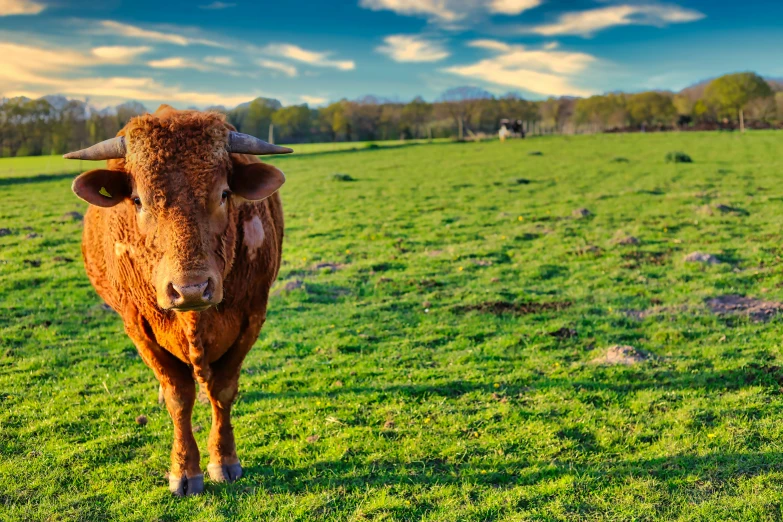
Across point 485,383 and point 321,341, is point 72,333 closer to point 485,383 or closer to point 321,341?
point 321,341

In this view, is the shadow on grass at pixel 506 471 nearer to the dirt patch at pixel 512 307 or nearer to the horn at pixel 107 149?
the horn at pixel 107 149

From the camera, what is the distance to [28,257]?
15109 mm

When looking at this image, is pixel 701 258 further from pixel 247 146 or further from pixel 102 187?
pixel 102 187

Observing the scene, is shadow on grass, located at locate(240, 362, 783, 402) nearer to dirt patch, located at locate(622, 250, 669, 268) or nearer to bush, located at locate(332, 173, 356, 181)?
dirt patch, located at locate(622, 250, 669, 268)

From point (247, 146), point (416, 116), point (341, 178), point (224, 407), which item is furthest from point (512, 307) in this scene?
point (416, 116)

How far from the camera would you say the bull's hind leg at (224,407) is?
18.7 ft

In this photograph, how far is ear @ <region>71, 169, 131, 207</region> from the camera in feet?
14.5

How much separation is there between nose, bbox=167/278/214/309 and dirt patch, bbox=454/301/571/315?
693 centimetres

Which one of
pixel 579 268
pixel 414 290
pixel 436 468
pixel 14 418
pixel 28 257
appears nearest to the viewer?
pixel 436 468

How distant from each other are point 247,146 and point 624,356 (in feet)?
19.6

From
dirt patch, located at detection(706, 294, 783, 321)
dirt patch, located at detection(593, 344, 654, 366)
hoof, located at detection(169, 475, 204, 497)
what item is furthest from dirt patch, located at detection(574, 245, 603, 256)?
hoof, located at detection(169, 475, 204, 497)

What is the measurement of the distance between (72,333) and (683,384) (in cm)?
938

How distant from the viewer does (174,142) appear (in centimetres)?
443

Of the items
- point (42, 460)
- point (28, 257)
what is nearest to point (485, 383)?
point (42, 460)
